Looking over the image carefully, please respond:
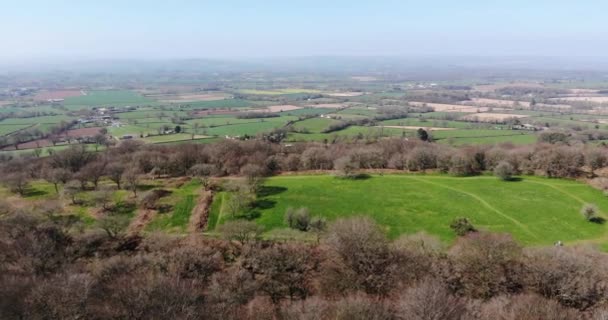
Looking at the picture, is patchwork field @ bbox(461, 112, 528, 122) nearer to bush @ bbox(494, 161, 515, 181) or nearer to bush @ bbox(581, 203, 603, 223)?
bush @ bbox(494, 161, 515, 181)

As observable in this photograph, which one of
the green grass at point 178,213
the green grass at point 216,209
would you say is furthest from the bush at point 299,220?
the green grass at point 178,213

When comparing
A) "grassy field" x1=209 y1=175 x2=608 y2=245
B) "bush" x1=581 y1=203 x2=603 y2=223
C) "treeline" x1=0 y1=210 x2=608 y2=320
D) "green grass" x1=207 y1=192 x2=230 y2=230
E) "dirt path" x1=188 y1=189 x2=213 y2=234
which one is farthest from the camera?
"green grass" x1=207 y1=192 x2=230 y2=230

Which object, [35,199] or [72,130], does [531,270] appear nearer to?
[35,199]

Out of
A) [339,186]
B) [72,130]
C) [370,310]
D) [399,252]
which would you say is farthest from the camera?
[72,130]

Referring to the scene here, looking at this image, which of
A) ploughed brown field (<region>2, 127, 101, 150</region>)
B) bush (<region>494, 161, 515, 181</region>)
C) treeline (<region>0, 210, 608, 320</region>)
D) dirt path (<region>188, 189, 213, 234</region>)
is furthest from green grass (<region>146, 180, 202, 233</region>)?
ploughed brown field (<region>2, 127, 101, 150</region>)

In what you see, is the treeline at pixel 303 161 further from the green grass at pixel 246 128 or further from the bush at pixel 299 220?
the green grass at pixel 246 128

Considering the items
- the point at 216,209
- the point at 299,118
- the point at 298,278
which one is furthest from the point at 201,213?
the point at 299,118

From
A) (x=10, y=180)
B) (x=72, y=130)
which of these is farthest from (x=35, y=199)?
(x=72, y=130)
